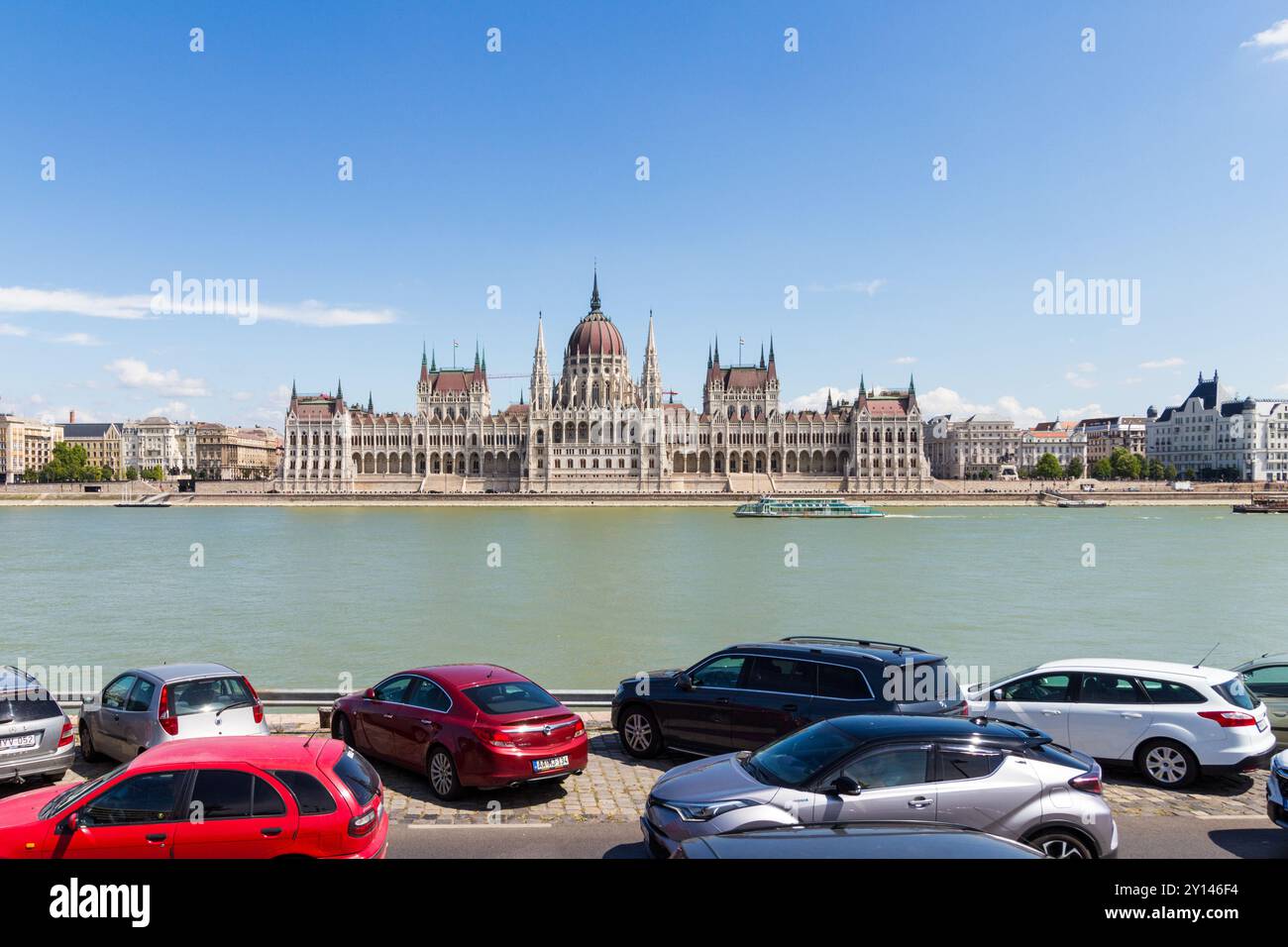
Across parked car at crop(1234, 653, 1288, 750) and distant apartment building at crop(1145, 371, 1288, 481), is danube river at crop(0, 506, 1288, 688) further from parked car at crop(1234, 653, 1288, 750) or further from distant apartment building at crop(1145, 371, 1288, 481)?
distant apartment building at crop(1145, 371, 1288, 481)

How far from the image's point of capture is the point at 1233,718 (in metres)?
8.11

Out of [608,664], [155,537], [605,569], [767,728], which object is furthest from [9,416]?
[767,728]

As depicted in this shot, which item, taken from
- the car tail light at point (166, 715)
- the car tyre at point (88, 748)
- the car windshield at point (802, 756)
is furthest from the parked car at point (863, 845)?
the car tyre at point (88, 748)

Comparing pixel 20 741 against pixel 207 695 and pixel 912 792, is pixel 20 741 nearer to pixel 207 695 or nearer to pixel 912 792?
pixel 207 695

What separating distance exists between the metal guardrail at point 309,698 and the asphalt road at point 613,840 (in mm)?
4378

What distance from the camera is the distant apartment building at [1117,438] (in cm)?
16200

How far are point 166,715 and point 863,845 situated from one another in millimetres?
7199

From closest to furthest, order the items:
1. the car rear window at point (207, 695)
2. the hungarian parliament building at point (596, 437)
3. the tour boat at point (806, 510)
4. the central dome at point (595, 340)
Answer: the car rear window at point (207, 695) → the tour boat at point (806, 510) → the hungarian parliament building at point (596, 437) → the central dome at point (595, 340)

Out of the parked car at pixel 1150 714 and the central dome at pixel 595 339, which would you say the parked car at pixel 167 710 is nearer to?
the parked car at pixel 1150 714

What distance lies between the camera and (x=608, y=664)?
1945 centimetres

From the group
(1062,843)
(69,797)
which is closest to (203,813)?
(69,797)

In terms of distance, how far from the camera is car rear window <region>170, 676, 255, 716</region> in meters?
8.40

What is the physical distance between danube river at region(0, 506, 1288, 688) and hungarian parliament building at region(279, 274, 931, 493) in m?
64.9

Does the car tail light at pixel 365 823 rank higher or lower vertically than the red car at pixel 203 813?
lower
